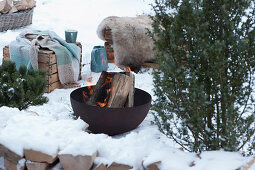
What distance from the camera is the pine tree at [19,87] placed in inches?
118

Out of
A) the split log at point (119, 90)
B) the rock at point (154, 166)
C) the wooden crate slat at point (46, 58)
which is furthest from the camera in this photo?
the wooden crate slat at point (46, 58)

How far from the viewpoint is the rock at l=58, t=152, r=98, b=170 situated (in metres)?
1.77

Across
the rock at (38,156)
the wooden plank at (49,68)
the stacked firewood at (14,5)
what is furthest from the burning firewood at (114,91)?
the stacked firewood at (14,5)

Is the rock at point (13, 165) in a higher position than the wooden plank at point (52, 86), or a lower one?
higher

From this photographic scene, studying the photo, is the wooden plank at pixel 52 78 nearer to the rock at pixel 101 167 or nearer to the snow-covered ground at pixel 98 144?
the snow-covered ground at pixel 98 144

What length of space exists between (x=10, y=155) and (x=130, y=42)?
13.6ft

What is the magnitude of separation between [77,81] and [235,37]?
154 inches

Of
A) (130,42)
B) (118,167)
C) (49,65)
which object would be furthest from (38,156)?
(130,42)

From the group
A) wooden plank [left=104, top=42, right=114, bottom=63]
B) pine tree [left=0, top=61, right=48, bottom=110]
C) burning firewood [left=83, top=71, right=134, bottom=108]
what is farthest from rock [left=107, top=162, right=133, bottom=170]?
wooden plank [left=104, top=42, right=114, bottom=63]

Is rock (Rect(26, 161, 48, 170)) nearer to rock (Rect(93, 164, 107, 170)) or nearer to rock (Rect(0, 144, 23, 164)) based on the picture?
rock (Rect(0, 144, 23, 164))

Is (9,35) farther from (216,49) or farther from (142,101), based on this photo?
(216,49)

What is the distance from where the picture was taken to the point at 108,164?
176 centimetres

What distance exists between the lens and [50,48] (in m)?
4.80

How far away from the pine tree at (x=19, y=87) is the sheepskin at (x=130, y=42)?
2.52 metres
